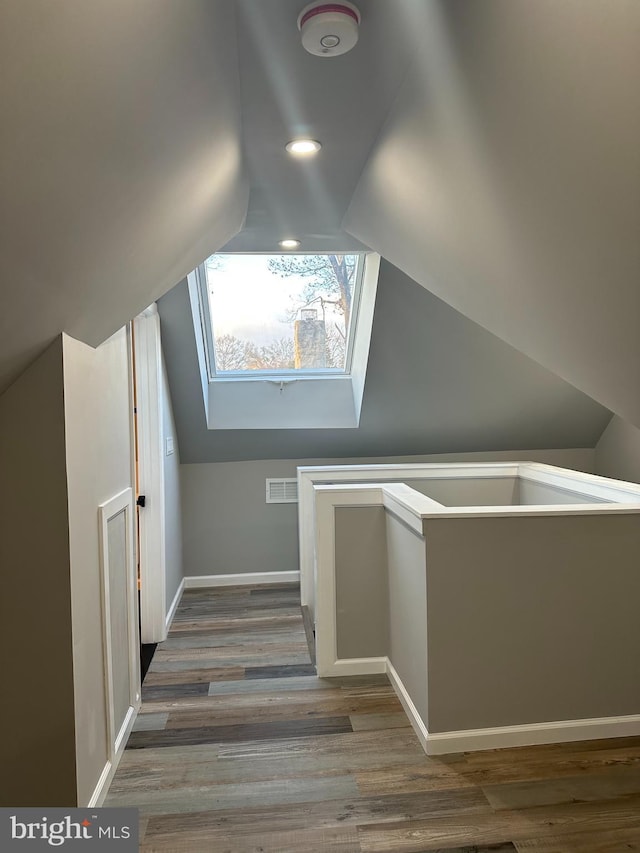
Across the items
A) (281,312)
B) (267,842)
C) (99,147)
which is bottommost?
(267,842)

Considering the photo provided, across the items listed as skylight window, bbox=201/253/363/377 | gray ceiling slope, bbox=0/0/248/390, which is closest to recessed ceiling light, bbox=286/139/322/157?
gray ceiling slope, bbox=0/0/248/390

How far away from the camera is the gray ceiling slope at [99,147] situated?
931 mm

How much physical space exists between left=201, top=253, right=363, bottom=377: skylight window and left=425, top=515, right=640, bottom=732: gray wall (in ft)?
7.52

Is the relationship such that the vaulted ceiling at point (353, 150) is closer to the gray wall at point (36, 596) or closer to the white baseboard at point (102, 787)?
the gray wall at point (36, 596)

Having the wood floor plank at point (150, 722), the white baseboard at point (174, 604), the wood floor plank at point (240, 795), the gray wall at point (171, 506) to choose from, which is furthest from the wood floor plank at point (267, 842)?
the gray wall at point (171, 506)

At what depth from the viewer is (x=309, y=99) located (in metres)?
1.91

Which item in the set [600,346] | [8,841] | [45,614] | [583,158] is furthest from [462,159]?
[8,841]

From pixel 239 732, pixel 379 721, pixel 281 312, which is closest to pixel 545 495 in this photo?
pixel 379 721

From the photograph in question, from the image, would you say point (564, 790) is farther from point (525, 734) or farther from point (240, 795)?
point (240, 795)

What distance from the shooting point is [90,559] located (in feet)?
6.98

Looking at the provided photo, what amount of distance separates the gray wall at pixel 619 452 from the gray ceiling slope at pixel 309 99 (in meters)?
2.94

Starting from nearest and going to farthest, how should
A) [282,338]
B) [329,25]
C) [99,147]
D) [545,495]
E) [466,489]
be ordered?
[99,147]
[329,25]
[545,495]
[466,489]
[282,338]

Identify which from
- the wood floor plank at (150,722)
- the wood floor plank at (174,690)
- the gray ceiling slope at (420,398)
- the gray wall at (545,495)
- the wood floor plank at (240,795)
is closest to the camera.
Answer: the wood floor plank at (240,795)

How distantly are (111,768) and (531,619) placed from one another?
67.3 inches
